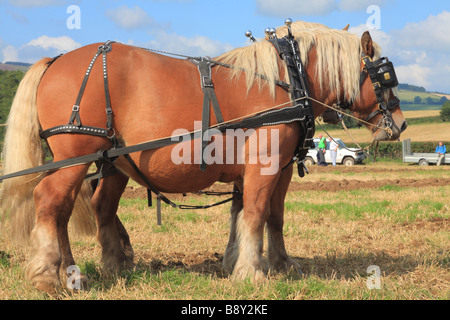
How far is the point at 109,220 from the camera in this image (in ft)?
16.1

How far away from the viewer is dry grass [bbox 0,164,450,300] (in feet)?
13.0

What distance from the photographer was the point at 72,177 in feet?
12.6

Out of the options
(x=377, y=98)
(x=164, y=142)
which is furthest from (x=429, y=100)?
(x=164, y=142)

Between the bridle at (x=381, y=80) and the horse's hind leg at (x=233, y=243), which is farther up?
the bridle at (x=381, y=80)

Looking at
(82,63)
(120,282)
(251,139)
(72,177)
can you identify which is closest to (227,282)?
(120,282)

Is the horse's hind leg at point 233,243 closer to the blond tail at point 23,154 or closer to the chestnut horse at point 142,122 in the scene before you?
the chestnut horse at point 142,122

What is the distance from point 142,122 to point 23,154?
1.10m

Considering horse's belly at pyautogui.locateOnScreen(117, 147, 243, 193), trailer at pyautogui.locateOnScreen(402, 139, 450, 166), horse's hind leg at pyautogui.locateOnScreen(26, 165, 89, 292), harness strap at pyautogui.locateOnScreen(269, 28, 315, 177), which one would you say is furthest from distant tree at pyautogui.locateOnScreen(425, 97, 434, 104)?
horse's hind leg at pyautogui.locateOnScreen(26, 165, 89, 292)

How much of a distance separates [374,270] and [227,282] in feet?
5.50

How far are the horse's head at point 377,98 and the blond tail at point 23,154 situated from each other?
3.05 metres

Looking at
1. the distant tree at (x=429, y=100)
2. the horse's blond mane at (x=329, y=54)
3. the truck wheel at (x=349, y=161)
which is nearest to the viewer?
the horse's blond mane at (x=329, y=54)

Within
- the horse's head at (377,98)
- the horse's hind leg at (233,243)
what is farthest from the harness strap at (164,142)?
the horse's head at (377,98)

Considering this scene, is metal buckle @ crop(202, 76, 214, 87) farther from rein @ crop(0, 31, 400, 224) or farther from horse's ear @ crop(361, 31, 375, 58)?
horse's ear @ crop(361, 31, 375, 58)

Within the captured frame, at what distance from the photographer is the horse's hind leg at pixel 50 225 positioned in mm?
3754
